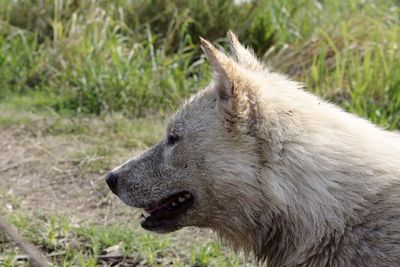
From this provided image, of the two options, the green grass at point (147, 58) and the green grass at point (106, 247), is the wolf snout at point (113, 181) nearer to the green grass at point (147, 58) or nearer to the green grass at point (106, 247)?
the green grass at point (106, 247)

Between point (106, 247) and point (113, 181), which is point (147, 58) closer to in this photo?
point (106, 247)

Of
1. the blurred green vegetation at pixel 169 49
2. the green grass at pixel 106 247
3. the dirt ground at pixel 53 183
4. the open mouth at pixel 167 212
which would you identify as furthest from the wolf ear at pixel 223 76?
the blurred green vegetation at pixel 169 49

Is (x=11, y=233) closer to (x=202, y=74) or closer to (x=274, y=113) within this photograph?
(x=274, y=113)

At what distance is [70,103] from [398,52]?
9.46 feet

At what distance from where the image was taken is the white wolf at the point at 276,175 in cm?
350

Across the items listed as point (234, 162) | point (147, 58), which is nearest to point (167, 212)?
point (234, 162)

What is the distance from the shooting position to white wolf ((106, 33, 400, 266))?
350 centimetres

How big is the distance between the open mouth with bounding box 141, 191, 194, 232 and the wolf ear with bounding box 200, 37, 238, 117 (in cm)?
49

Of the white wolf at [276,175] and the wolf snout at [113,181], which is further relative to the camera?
the wolf snout at [113,181]

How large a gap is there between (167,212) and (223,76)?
80 cm

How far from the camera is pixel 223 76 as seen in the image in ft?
12.1

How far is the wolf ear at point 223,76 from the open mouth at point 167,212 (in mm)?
491

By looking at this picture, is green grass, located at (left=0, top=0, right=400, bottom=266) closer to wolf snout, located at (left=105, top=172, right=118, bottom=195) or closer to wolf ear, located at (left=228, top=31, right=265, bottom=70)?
wolf snout, located at (left=105, top=172, right=118, bottom=195)

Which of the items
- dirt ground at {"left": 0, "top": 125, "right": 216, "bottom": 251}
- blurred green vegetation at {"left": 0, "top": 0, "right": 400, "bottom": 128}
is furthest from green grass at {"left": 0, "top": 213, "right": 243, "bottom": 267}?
blurred green vegetation at {"left": 0, "top": 0, "right": 400, "bottom": 128}
